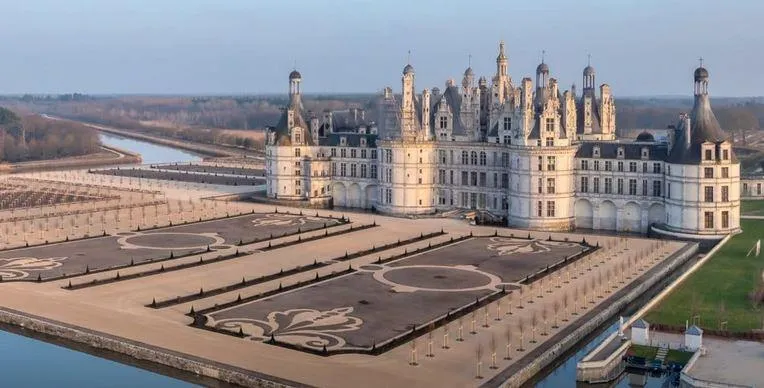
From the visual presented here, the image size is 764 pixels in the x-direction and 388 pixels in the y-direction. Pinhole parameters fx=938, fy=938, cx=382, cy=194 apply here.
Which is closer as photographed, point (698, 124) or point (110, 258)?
point (110, 258)

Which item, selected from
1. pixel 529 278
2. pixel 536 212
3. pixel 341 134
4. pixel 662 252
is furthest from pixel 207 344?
pixel 341 134

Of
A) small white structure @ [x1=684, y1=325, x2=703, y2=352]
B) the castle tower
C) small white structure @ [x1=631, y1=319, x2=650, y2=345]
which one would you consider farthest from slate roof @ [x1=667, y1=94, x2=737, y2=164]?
small white structure @ [x1=684, y1=325, x2=703, y2=352]

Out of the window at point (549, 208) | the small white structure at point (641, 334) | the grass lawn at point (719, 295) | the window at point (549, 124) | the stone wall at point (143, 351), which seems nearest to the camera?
the stone wall at point (143, 351)

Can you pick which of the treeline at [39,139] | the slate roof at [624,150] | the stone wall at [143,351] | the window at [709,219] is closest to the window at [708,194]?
the window at [709,219]

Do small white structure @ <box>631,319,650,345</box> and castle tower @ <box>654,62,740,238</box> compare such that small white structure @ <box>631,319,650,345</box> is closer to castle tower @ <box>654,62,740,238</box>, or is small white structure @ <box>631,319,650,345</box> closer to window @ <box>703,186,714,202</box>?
castle tower @ <box>654,62,740,238</box>

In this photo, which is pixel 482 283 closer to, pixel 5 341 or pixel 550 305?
pixel 550 305

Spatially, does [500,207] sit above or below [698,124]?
below

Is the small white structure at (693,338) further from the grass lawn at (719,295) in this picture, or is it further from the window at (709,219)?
the window at (709,219)
